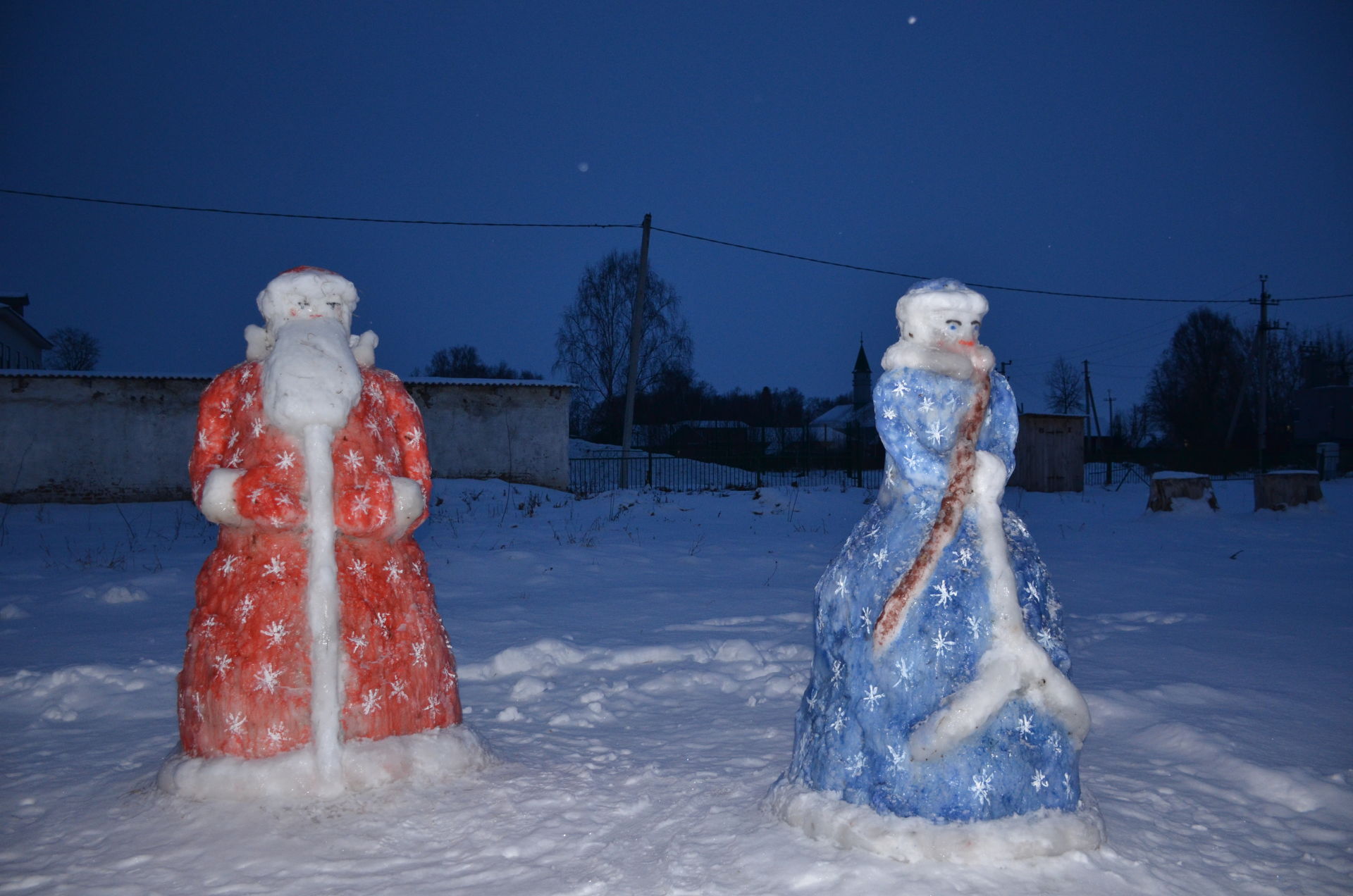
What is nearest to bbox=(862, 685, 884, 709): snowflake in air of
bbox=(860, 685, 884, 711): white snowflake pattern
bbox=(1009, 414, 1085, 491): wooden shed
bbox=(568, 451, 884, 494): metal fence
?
bbox=(860, 685, 884, 711): white snowflake pattern

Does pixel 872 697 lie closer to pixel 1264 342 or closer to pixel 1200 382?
pixel 1264 342

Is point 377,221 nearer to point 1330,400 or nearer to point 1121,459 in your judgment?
point 1121,459

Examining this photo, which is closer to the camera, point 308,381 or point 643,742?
point 308,381

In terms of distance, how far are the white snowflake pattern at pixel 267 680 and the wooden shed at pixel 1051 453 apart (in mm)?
18065

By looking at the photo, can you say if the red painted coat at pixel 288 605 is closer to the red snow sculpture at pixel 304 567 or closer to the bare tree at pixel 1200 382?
the red snow sculpture at pixel 304 567

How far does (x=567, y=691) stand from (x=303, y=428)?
2076mm

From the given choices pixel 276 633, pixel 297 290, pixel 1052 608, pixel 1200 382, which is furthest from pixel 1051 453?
pixel 1200 382

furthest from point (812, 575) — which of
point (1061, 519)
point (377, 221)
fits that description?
point (377, 221)

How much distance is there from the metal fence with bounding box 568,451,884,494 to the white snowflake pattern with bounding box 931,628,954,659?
18.1 m

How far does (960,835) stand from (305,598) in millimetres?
2292

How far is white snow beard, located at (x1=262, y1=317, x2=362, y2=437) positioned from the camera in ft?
10.8

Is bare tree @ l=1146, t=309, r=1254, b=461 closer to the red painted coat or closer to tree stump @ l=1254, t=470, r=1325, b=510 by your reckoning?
tree stump @ l=1254, t=470, r=1325, b=510

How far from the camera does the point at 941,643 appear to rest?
2.73 m

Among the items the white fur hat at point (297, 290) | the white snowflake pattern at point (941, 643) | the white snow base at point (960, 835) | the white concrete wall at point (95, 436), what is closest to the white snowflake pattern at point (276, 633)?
the white fur hat at point (297, 290)
